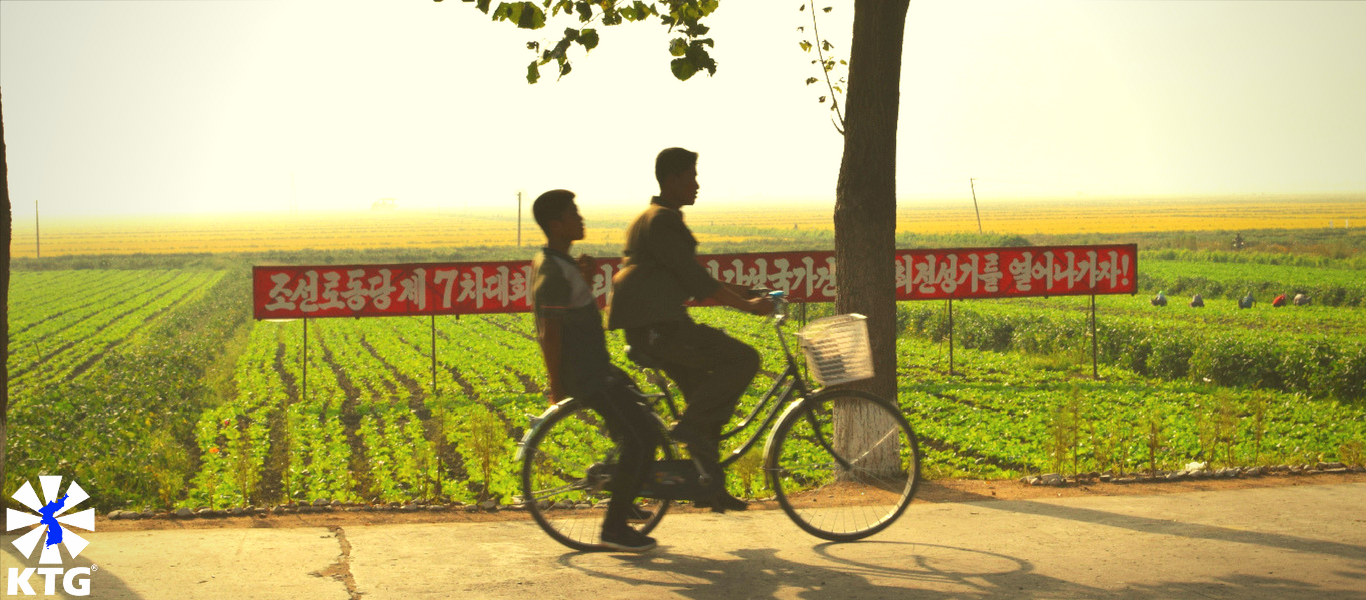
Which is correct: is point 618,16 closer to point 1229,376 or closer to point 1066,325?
point 1229,376

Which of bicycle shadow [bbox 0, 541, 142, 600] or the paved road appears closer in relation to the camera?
bicycle shadow [bbox 0, 541, 142, 600]

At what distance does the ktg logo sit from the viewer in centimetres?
430

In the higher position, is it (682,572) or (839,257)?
(839,257)

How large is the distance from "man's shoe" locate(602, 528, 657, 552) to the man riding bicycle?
0.44 m

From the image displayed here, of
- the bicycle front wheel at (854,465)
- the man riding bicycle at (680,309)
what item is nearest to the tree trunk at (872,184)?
the bicycle front wheel at (854,465)

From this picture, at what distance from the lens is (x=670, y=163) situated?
191 inches

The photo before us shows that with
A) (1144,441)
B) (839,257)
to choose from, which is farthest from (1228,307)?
(839,257)

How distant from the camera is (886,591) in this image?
437 centimetres

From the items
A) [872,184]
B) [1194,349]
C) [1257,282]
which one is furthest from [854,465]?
[1257,282]

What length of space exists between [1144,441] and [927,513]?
6653mm

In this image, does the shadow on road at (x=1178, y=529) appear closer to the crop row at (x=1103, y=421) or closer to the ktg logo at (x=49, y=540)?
the crop row at (x=1103, y=421)

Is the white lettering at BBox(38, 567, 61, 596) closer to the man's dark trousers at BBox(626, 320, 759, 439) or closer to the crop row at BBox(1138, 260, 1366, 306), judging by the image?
the man's dark trousers at BBox(626, 320, 759, 439)

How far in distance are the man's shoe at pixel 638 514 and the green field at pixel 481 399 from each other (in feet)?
5.48

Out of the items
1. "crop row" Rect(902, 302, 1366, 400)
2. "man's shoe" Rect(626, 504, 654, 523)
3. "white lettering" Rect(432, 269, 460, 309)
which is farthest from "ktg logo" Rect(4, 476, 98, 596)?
"crop row" Rect(902, 302, 1366, 400)
